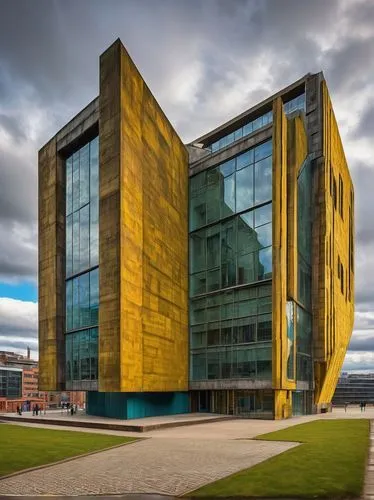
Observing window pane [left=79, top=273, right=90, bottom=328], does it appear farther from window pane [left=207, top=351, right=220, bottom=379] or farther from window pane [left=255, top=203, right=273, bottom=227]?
window pane [left=255, top=203, right=273, bottom=227]

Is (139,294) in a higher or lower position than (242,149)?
lower

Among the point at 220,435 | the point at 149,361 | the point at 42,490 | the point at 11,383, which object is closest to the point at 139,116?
the point at 149,361

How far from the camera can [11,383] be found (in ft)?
428

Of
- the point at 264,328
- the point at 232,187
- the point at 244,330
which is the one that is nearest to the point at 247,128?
the point at 232,187

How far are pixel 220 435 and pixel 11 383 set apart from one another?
118 m

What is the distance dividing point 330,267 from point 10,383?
10276 cm

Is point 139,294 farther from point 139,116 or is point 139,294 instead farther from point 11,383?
point 11,383

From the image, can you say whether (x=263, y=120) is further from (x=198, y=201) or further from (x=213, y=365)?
(x=213, y=365)

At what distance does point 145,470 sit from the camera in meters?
14.1

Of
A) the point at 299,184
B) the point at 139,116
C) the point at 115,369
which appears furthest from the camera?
the point at 299,184

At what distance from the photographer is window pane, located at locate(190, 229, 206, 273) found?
46594 millimetres

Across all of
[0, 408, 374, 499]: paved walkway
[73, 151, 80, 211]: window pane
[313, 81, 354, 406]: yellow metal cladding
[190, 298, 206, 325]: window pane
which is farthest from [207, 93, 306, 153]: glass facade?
[0, 408, 374, 499]: paved walkway

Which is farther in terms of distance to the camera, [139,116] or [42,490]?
[139,116]

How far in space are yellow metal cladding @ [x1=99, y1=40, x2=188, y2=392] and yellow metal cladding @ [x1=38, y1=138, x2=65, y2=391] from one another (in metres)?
9.59
